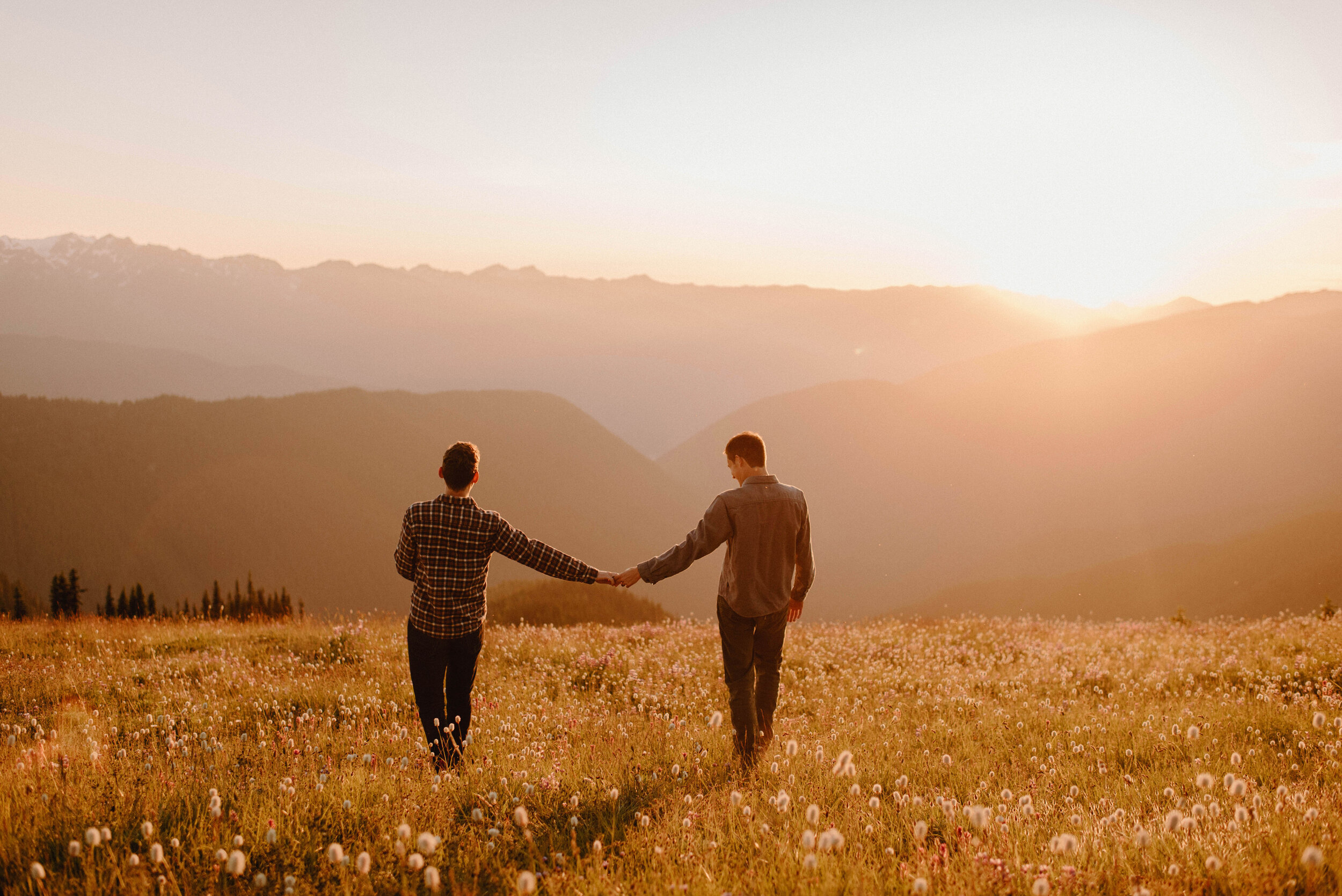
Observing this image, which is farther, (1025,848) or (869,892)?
(1025,848)

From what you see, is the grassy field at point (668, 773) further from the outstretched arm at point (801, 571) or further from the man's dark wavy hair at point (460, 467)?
the man's dark wavy hair at point (460, 467)

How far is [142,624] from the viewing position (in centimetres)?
1432

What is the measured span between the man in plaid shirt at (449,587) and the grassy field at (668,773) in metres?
0.41

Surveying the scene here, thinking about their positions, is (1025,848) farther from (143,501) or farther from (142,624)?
(143,501)

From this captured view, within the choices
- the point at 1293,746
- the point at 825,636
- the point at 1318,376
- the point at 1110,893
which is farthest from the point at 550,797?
the point at 1318,376

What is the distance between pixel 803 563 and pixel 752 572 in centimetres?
63

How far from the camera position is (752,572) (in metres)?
5.99

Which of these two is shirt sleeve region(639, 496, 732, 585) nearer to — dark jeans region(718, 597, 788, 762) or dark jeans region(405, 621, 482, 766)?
dark jeans region(718, 597, 788, 762)

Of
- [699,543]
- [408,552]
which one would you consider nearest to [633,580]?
[699,543]

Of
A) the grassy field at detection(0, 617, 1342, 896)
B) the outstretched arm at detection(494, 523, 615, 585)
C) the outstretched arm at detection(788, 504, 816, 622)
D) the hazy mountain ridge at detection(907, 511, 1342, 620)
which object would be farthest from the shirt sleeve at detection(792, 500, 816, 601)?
the hazy mountain ridge at detection(907, 511, 1342, 620)

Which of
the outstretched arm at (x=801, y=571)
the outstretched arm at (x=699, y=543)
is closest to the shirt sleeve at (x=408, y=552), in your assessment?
the outstretched arm at (x=699, y=543)

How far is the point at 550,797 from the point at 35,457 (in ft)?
638

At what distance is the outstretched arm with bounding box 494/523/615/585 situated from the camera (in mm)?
5879

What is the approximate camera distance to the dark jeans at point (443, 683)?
5.69m
